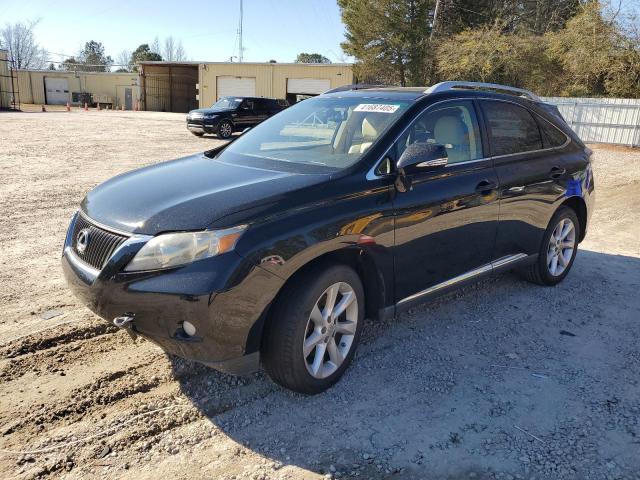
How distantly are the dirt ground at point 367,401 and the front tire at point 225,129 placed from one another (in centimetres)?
1662

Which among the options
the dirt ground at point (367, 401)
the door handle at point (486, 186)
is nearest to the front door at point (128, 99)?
the dirt ground at point (367, 401)

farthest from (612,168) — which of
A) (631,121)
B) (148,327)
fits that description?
(148,327)

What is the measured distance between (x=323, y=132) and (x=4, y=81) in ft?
142

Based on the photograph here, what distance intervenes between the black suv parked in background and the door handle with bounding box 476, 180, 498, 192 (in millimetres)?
17065

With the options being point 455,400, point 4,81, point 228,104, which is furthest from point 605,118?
point 4,81

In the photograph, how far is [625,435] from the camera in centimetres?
301

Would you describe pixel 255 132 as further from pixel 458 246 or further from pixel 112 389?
pixel 112 389

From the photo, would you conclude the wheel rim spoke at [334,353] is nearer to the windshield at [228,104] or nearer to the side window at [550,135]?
the side window at [550,135]

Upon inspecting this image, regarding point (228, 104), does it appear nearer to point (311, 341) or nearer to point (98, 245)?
point (98, 245)

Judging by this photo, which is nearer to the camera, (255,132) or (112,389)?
(112,389)

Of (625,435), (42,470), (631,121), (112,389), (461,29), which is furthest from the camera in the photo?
(461,29)

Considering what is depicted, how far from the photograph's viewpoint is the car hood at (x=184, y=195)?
2.87 meters

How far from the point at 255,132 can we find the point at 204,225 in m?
2.01

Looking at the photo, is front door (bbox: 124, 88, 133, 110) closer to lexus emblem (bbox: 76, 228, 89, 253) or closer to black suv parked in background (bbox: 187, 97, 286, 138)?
black suv parked in background (bbox: 187, 97, 286, 138)
